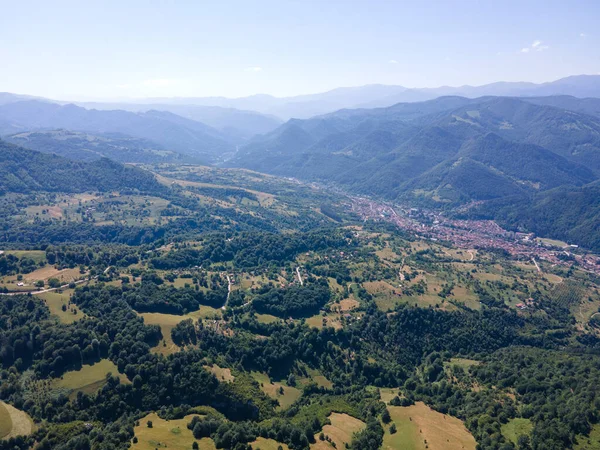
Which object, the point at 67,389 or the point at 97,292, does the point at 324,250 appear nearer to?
the point at 97,292

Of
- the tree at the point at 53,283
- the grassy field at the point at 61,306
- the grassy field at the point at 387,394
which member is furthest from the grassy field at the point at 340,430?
the tree at the point at 53,283

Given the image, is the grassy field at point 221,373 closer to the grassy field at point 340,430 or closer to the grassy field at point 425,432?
the grassy field at point 340,430

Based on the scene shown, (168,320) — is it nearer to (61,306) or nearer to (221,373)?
(221,373)

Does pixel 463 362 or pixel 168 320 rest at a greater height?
pixel 168 320

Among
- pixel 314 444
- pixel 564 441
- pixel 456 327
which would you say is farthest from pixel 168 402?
pixel 456 327

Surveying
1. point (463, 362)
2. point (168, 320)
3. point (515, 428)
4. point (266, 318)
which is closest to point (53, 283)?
point (168, 320)

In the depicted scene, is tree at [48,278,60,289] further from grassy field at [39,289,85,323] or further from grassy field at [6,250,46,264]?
grassy field at [6,250,46,264]
